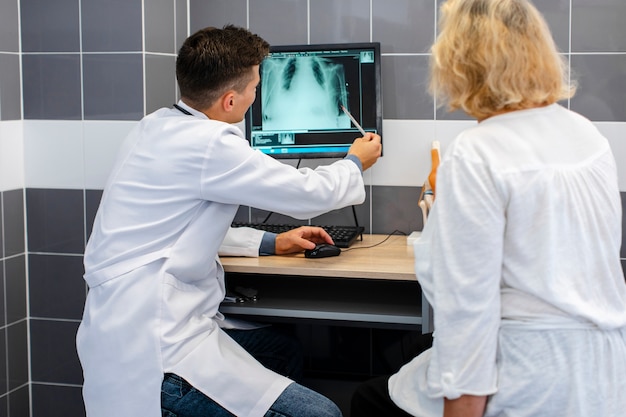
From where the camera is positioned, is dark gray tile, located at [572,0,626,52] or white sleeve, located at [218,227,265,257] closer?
white sleeve, located at [218,227,265,257]

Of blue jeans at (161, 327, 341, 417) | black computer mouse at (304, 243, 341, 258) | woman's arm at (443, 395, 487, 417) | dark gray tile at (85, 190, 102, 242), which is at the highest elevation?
dark gray tile at (85, 190, 102, 242)

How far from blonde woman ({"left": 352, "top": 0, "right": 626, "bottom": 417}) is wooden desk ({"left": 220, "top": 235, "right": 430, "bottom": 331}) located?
83 centimetres

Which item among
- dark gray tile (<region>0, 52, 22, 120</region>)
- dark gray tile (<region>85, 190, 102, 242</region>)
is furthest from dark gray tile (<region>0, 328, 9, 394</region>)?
dark gray tile (<region>0, 52, 22, 120</region>)

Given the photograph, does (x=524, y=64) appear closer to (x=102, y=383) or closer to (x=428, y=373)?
(x=428, y=373)

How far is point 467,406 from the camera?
152 cm

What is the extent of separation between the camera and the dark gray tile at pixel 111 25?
2.81 meters

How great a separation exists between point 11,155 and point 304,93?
1031mm

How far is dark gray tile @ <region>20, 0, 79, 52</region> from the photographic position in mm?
2879

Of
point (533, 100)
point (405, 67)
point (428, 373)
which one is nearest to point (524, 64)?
point (533, 100)

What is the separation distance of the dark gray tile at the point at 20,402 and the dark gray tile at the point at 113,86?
1.02 meters

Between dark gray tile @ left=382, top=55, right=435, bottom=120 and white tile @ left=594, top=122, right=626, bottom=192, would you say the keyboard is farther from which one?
white tile @ left=594, top=122, right=626, bottom=192

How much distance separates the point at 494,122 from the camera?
1.55 m

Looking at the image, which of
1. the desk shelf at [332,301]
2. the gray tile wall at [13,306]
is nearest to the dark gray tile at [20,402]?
the gray tile wall at [13,306]

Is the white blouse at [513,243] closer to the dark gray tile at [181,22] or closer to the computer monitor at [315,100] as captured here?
the computer monitor at [315,100]
